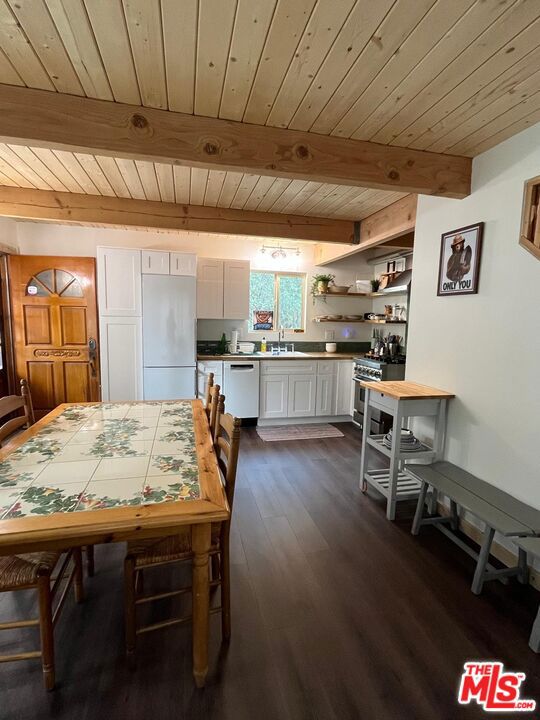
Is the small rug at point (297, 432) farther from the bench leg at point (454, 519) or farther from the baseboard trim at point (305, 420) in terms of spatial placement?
the bench leg at point (454, 519)

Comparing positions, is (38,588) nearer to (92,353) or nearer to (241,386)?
(241,386)

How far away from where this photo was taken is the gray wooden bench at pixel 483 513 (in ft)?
5.52

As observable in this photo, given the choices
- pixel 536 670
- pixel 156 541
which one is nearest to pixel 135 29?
pixel 156 541

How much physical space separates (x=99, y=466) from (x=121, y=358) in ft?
9.17

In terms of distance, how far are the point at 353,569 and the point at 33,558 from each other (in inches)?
61.4

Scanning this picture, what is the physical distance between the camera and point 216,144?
1841mm

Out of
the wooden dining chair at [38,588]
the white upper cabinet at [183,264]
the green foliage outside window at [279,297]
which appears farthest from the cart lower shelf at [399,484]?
the white upper cabinet at [183,264]

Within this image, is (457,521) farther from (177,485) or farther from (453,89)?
(453,89)

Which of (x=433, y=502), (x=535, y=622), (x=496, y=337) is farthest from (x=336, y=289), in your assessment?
(x=535, y=622)

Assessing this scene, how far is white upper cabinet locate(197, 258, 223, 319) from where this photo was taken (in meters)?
4.38

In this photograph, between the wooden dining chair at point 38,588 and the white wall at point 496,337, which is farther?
the white wall at point 496,337

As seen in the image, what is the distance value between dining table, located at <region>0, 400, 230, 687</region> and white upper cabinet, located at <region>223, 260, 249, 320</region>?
9.21 ft

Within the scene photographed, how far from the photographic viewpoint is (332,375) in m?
4.56

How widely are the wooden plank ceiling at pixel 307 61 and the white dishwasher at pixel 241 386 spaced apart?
2770 mm
